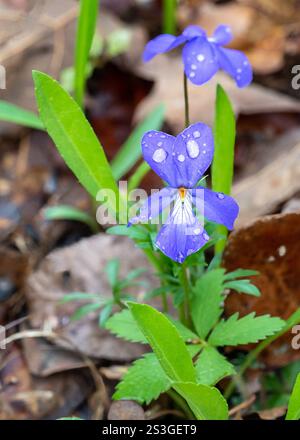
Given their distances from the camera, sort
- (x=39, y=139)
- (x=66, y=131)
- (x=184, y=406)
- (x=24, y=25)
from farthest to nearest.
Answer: (x=24, y=25) → (x=39, y=139) → (x=184, y=406) → (x=66, y=131)

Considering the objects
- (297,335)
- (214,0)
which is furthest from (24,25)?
(297,335)

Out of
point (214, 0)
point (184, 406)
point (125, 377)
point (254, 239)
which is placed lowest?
point (184, 406)

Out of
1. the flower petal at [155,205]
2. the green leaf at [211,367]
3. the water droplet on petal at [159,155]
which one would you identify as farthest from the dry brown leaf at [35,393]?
the water droplet on petal at [159,155]

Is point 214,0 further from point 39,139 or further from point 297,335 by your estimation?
point 297,335

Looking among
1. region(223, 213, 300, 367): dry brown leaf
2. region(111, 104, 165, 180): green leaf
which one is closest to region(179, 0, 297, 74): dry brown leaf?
region(111, 104, 165, 180): green leaf

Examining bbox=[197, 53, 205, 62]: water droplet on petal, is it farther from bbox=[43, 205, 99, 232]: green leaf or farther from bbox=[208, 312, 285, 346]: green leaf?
bbox=[43, 205, 99, 232]: green leaf
